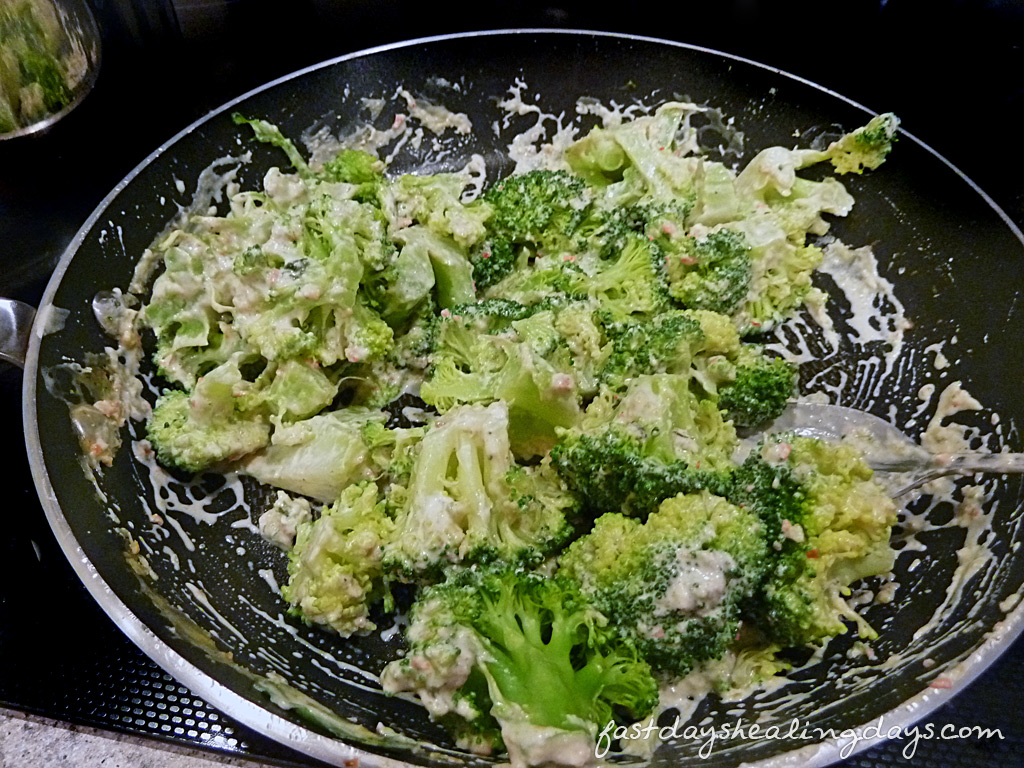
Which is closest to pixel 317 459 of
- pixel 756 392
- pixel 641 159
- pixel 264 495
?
pixel 264 495

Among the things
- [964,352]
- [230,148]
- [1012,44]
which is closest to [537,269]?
[230,148]

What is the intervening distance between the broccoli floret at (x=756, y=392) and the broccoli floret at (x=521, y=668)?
506 mm

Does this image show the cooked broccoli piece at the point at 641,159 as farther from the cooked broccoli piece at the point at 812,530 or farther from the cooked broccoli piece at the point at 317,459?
the cooked broccoli piece at the point at 317,459

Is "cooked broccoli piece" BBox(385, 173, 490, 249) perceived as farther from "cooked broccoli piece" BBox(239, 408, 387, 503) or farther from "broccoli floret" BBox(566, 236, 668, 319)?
"cooked broccoli piece" BBox(239, 408, 387, 503)

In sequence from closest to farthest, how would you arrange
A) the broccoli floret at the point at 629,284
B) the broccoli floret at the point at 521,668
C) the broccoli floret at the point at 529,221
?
1. the broccoli floret at the point at 521,668
2. the broccoli floret at the point at 629,284
3. the broccoli floret at the point at 529,221

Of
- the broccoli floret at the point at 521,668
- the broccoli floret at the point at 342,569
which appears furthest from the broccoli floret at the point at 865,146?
the broccoli floret at the point at 342,569

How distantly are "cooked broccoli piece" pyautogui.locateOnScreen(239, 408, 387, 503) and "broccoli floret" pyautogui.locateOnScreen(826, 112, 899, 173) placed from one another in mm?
1270

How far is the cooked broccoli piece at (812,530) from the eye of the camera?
3.56ft

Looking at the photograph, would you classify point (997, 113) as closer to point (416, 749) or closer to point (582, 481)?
point (582, 481)

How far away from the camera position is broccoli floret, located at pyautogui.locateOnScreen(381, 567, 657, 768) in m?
0.93

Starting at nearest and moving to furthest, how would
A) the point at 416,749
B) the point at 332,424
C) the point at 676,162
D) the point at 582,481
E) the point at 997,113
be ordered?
the point at 416,749 → the point at 582,481 → the point at 332,424 → the point at 676,162 → the point at 997,113

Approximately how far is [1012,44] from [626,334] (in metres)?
1.62

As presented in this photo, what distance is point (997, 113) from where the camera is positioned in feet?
6.44

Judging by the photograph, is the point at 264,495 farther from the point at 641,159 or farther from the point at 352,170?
the point at 641,159
